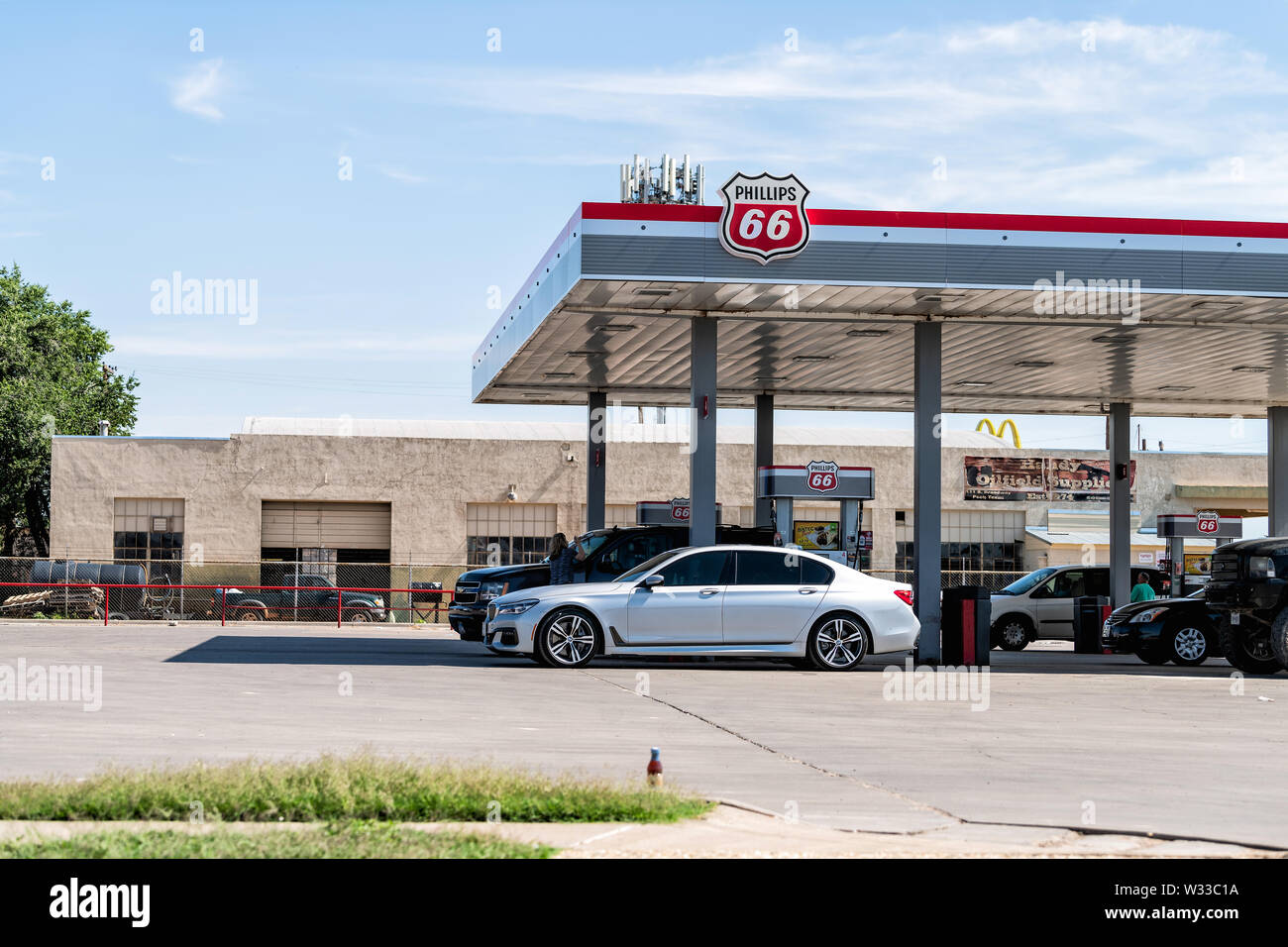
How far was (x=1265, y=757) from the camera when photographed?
36.6 feet

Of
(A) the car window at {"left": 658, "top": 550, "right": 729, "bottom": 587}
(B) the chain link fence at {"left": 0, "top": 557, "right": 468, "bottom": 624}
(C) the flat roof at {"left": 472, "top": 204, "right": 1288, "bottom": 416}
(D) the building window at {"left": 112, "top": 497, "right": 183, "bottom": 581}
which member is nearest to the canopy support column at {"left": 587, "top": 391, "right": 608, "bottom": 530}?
(C) the flat roof at {"left": 472, "top": 204, "right": 1288, "bottom": 416}

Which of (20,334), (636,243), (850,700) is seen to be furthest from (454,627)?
(20,334)

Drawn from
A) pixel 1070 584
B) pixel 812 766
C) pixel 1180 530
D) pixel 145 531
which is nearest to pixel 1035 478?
pixel 1180 530

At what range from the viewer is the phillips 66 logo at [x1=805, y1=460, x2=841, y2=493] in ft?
78.6

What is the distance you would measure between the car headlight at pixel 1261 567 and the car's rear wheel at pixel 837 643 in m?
5.89

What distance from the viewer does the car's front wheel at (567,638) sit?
17969 millimetres

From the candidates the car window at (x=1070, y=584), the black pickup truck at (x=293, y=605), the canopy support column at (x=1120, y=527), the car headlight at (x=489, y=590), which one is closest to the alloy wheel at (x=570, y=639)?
the car headlight at (x=489, y=590)

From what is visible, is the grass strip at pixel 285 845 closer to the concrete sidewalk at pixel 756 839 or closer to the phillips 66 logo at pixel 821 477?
the concrete sidewalk at pixel 756 839

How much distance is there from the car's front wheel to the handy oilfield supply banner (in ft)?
104

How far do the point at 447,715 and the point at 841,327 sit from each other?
11935mm

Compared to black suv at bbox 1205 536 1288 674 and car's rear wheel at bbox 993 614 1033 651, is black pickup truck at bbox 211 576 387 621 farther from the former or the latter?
black suv at bbox 1205 536 1288 674
